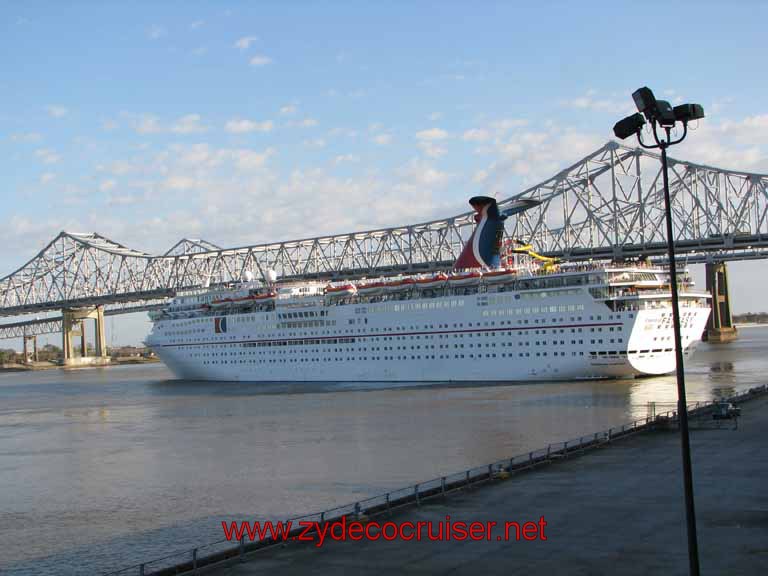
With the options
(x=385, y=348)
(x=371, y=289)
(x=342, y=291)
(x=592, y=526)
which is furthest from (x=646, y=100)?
(x=342, y=291)

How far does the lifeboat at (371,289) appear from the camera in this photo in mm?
55312

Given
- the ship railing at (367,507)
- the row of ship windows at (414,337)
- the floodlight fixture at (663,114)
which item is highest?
the floodlight fixture at (663,114)

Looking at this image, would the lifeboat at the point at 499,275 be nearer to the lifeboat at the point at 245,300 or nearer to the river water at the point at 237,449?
the river water at the point at 237,449

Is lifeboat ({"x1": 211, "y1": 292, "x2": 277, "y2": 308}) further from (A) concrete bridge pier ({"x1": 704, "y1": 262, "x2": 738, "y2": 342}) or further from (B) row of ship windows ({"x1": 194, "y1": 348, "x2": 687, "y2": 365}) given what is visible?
(A) concrete bridge pier ({"x1": 704, "y1": 262, "x2": 738, "y2": 342})

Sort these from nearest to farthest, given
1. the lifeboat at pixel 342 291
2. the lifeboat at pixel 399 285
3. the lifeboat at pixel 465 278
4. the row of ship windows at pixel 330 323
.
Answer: the row of ship windows at pixel 330 323, the lifeboat at pixel 465 278, the lifeboat at pixel 399 285, the lifeboat at pixel 342 291

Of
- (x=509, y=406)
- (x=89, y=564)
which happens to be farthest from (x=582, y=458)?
(x=509, y=406)

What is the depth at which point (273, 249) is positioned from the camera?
121375mm

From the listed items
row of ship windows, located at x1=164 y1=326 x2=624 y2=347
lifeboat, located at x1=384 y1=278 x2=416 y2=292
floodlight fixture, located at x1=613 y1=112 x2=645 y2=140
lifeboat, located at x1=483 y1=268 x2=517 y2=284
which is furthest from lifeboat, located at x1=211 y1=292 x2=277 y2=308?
floodlight fixture, located at x1=613 y1=112 x2=645 y2=140

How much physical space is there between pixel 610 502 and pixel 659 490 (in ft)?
4.17

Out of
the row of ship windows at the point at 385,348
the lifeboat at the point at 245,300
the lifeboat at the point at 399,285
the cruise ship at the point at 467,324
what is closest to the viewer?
the cruise ship at the point at 467,324

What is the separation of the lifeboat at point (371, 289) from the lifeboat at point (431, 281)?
2.97 metres

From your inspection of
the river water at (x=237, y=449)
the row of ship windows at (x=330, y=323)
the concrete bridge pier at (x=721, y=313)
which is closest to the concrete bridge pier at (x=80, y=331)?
the row of ship windows at (x=330, y=323)

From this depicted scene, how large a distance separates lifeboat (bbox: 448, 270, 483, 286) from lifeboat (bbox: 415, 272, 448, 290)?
0.50m

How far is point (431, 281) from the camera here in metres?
52.4
